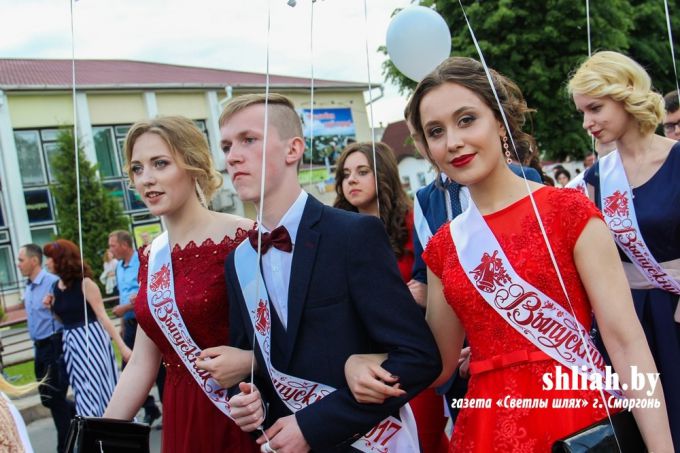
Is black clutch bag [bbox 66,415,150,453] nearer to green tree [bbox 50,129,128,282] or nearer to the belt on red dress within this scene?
the belt on red dress

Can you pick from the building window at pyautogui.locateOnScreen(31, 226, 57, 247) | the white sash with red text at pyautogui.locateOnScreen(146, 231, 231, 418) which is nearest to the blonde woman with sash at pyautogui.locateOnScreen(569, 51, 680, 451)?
the white sash with red text at pyautogui.locateOnScreen(146, 231, 231, 418)

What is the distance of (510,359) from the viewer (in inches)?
65.6

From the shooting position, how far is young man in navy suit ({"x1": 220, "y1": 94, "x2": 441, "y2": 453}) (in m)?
1.66

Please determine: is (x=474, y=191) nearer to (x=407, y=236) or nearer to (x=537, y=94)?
(x=407, y=236)

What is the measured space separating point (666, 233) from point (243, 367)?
5.72 ft

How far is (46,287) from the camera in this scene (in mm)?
5801

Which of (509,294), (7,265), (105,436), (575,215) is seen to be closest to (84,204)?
(7,265)

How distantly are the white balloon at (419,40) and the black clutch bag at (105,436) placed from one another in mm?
1930

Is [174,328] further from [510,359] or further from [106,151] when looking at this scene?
[106,151]

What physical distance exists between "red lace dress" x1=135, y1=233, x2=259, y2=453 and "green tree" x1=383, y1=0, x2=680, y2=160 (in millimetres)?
14082

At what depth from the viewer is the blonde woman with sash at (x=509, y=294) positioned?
1580 mm

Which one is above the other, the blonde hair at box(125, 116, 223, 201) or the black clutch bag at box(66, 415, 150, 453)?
the blonde hair at box(125, 116, 223, 201)

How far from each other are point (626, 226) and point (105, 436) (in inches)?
82.7

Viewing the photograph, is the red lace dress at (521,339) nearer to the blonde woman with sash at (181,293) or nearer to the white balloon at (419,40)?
the blonde woman with sash at (181,293)
